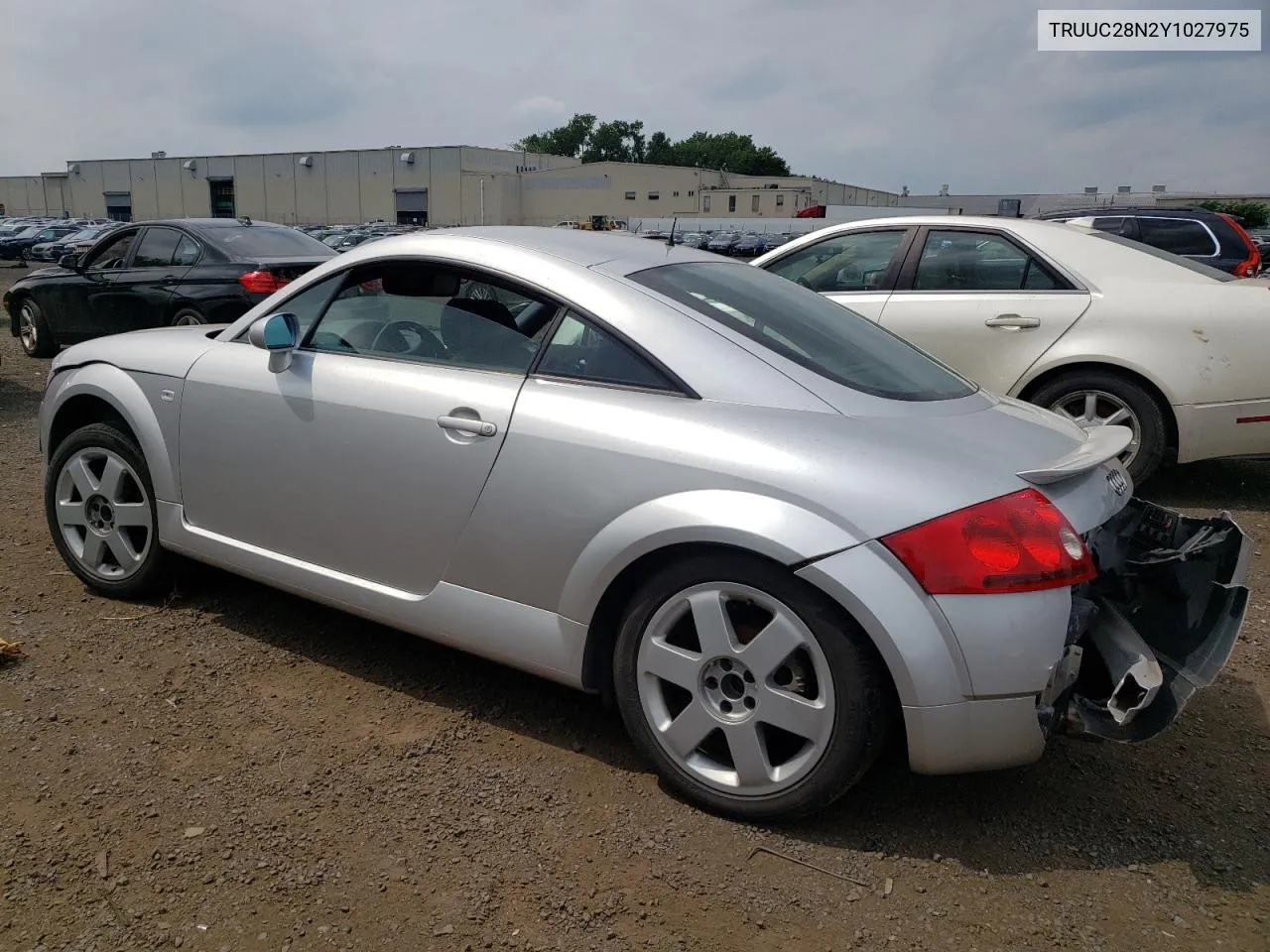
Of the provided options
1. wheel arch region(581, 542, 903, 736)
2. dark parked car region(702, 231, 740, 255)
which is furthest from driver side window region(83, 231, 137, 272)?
dark parked car region(702, 231, 740, 255)

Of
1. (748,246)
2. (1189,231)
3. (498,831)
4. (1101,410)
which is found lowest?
(498,831)

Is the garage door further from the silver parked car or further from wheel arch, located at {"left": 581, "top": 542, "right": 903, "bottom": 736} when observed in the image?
wheel arch, located at {"left": 581, "top": 542, "right": 903, "bottom": 736}

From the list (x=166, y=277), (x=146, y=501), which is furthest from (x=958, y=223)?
(x=166, y=277)

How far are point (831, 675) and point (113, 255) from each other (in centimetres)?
956

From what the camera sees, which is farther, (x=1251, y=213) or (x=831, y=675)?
(x=1251, y=213)

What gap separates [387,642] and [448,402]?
3.93 ft

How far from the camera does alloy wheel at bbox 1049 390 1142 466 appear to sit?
5.40 meters

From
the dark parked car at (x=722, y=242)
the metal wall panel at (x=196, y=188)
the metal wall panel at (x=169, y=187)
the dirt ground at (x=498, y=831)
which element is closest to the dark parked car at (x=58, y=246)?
the dark parked car at (x=722, y=242)

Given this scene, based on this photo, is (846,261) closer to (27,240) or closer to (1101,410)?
(1101,410)

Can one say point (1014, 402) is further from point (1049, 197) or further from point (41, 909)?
point (1049, 197)

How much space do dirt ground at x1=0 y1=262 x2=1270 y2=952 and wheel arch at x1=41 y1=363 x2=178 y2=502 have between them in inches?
25.7

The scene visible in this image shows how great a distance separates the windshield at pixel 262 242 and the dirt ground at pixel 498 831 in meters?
6.18

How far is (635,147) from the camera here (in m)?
125

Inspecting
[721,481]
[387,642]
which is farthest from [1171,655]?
[387,642]
